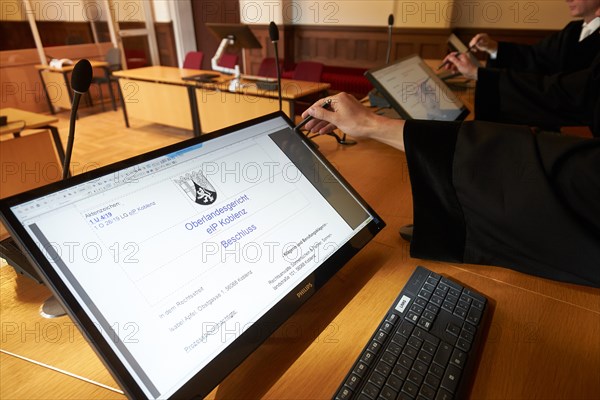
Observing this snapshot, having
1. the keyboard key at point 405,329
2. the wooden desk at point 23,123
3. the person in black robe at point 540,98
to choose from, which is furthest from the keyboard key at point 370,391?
the wooden desk at point 23,123

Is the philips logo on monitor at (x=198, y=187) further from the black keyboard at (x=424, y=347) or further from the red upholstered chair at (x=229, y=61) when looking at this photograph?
the red upholstered chair at (x=229, y=61)

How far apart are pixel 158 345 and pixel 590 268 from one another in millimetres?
693

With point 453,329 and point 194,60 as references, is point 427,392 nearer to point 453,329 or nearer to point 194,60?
point 453,329

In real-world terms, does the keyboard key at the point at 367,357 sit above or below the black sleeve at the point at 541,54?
below

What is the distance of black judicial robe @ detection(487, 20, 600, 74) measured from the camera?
190 cm

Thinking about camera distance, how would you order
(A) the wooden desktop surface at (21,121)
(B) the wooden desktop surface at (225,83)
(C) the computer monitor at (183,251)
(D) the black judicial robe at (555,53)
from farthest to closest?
(B) the wooden desktop surface at (225,83), (A) the wooden desktop surface at (21,121), (D) the black judicial robe at (555,53), (C) the computer monitor at (183,251)

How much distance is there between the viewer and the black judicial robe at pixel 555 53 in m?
1.90

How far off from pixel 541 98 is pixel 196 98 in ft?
10.3

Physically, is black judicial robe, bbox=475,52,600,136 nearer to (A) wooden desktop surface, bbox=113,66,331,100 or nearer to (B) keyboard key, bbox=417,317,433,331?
(B) keyboard key, bbox=417,317,433,331

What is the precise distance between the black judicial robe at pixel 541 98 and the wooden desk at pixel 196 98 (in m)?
1.84

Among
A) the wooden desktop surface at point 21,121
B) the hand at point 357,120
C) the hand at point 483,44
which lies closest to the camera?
the hand at point 357,120

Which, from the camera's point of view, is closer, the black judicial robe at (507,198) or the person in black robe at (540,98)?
the black judicial robe at (507,198)

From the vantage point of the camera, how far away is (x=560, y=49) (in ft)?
6.73

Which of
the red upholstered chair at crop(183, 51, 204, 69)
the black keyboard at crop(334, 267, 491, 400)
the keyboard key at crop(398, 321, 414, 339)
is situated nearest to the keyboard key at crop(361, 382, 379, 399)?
the black keyboard at crop(334, 267, 491, 400)
